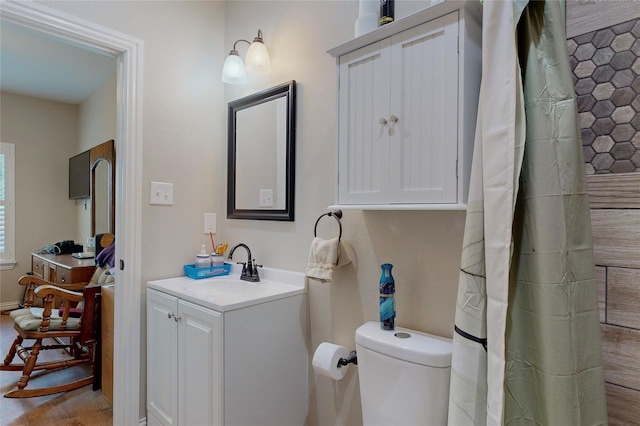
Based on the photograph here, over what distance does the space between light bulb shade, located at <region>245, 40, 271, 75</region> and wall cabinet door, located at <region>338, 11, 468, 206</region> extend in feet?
2.18

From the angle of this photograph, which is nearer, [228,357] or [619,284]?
[619,284]

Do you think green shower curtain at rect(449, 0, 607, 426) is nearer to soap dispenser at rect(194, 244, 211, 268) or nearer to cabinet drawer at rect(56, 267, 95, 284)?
soap dispenser at rect(194, 244, 211, 268)

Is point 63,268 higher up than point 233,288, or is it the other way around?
point 233,288

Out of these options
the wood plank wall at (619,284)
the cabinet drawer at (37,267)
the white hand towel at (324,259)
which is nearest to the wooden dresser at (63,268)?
the cabinet drawer at (37,267)

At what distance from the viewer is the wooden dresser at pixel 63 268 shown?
10.3 feet

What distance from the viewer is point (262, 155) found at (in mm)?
1945

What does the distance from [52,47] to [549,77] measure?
11.8 ft

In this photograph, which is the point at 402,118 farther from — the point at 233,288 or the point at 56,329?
the point at 56,329

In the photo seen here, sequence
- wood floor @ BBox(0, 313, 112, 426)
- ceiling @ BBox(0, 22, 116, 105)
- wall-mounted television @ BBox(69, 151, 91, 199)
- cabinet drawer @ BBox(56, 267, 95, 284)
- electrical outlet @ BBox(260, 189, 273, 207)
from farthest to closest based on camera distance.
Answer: wall-mounted television @ BBox(69, 151, 91, 199) < cabinet drawer @ BBox(56, 267, 95, 284) < ceiling @ BBox(0, 22, 116, 105) < wood floor @ BBox(0, 313, 112, 426) < electrical outlet @ BBox(260, 189, 273, 207)

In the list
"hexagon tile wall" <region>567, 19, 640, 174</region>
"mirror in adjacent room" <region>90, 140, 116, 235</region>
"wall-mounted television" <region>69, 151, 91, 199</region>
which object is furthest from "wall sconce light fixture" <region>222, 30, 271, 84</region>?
"wall-mounted television" <region>69, 151, 91, 199</region>

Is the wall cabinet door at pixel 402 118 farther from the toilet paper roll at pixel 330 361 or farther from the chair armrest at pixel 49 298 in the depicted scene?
the chair armrest at pixel 49 298

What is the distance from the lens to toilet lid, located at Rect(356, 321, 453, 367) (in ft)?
3.54

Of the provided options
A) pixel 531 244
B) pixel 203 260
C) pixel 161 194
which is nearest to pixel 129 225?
pixel 161 194

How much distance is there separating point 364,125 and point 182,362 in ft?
4.18
